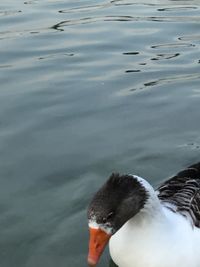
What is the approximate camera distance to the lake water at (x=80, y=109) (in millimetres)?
6524

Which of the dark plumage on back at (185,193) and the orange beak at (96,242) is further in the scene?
the dark plumage on back at (185,193)

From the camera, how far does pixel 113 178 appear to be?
16.5 feet

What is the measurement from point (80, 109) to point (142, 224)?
12.3 ft

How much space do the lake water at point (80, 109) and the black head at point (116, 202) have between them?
35.7 inches

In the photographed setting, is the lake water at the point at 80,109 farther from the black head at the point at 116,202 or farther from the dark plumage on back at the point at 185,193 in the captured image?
the black head at the point at 116,202

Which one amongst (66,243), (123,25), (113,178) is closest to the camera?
(113,178)

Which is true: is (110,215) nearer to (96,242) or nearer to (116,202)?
(116,202)

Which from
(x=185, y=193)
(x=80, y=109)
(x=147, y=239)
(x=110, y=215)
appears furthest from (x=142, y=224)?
(x=80, y=109)

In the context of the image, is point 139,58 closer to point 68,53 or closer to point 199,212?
point 68,53

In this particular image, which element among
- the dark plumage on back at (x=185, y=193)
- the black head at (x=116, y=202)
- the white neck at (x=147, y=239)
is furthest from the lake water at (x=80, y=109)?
the black head at (x=116, y=202)

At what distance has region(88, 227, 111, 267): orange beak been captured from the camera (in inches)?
199

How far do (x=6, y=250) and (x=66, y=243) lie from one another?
1.66 ft

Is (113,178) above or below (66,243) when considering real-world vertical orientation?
above

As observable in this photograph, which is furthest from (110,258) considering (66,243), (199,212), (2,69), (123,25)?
(123,25)
